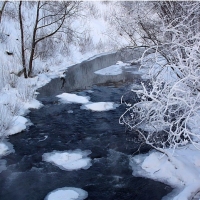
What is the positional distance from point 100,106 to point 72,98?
1.28m

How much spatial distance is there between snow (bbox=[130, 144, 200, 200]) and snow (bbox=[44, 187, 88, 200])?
3.24 ft

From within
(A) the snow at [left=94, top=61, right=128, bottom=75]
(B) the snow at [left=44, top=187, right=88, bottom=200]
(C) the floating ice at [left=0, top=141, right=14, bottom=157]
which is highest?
(A) the snow at [left=94, top=61, right=128, bottom=75]

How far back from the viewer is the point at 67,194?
423 cm

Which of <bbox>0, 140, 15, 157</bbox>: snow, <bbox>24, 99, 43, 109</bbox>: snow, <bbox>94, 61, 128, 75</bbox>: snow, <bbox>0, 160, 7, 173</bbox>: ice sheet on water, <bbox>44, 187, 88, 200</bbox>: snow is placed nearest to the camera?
<bbox>44, 187, 88, 200</bbox>: snow

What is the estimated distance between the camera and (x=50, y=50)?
1402cm

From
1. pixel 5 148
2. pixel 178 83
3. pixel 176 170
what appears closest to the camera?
pixel 178 83

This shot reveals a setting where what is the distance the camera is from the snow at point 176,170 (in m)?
4.18

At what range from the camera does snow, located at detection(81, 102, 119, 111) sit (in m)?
8.03

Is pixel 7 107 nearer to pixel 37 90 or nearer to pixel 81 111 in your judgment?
pixel 81 111

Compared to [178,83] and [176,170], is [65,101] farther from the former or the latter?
[178,83]

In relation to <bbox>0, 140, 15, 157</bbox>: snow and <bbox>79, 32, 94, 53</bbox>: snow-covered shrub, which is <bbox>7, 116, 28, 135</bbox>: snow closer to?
<bbox>0, 140, 15, 157</bbox>: snow

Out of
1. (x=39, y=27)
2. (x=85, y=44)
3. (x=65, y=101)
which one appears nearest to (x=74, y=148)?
(x=65, y=101)

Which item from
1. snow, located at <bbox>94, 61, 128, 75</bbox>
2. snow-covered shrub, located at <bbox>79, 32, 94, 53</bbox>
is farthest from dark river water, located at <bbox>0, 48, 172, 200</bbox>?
snow-covered shrub, located at <bbox>79, 32, 94, 53</bbox>

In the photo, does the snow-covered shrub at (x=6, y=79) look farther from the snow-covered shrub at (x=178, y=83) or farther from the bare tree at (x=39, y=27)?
the snow-covered shrub at (x=178, y=83)
